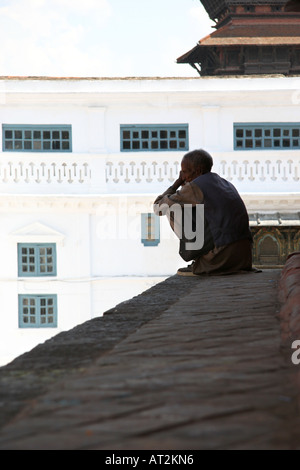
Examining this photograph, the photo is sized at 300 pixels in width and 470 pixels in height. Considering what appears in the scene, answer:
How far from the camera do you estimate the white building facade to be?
16672 mm

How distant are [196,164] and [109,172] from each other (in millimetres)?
10649

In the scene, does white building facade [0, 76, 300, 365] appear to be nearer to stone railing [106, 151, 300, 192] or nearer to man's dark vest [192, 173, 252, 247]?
stone railing [106, 151, 300, 192]

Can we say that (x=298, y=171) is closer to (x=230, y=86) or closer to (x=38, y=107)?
(x=230, y=86)

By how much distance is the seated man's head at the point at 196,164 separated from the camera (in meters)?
6.32

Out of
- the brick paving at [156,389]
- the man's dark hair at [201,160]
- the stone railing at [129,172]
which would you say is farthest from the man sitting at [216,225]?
the stone railing at [129,172]

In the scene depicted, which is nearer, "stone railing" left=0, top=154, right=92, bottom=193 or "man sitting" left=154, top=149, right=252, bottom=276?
"man sitting" left=154, top=149, right=252, bottom=276

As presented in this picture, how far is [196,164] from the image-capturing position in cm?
634

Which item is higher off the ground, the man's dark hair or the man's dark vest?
the man's dark hair

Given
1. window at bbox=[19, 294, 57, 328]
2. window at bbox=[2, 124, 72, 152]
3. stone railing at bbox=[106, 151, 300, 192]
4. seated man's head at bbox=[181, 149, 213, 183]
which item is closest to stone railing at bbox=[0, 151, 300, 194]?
stone railing at bbox=[106, 151, 300, 192]

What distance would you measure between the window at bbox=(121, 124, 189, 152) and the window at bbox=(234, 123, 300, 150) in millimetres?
1362

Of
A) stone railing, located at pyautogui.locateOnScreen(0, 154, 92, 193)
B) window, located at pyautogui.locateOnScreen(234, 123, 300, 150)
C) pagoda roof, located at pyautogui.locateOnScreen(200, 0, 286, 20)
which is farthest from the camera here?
pagoda roof, located at pyautogui.locateOnScreen(200, 0, 286, 20)

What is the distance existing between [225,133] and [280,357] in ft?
49.8

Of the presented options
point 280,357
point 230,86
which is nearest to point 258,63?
point 230,86

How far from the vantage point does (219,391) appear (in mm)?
1751
